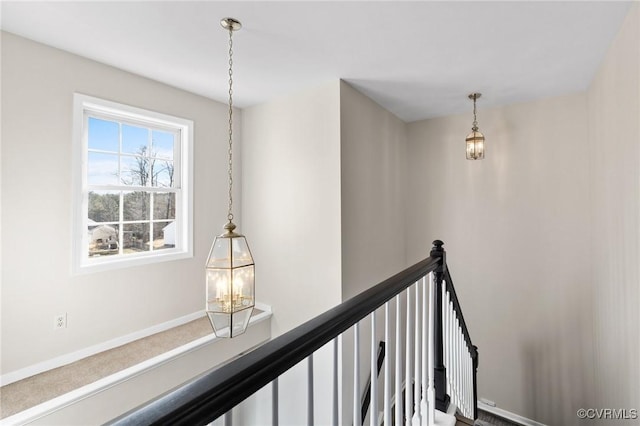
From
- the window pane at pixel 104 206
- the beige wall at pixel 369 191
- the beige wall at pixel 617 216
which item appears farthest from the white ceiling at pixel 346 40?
the window pane at pixel 104 206

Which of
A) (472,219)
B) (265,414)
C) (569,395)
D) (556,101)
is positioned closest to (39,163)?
(265,414)

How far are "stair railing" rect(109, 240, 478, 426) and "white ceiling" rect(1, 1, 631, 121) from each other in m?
1.46

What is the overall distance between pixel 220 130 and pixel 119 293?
6.22 ft

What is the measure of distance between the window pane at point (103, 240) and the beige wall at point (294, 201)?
127 cm

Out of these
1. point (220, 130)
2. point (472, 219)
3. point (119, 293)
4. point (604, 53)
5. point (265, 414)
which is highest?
point (604, 53)

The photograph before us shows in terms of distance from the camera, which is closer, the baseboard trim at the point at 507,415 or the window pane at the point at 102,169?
the window pane at the point at 102,169

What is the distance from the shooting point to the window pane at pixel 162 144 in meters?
2.98

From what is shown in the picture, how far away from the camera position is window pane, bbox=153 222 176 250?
300 centimetres

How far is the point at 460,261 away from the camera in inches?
146

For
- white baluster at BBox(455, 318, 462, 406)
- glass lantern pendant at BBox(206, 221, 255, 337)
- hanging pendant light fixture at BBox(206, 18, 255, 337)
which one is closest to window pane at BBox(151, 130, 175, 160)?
hanging pendant light fixture at BBox(206, 18, 255, 337)

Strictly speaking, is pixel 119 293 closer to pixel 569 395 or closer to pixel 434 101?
pixel 434 101

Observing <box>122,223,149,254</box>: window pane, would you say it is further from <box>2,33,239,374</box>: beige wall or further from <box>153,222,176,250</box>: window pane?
<box>2,33,239,374</box>: beige wall

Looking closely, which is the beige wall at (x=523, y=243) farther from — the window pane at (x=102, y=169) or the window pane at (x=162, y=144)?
the window pane at (x=102, y=169)

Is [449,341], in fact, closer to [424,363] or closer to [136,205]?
[424,363]
